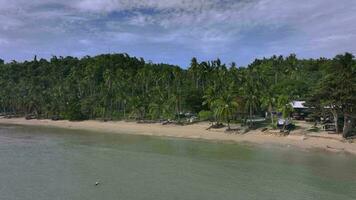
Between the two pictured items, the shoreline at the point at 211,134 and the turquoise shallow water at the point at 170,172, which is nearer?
the turquoise shallow water at the point at 170,172

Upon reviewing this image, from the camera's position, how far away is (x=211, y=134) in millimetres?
74438

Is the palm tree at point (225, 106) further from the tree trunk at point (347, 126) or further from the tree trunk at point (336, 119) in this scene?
the tree trunk at point (347, 126)

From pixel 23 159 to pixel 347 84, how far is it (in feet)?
134

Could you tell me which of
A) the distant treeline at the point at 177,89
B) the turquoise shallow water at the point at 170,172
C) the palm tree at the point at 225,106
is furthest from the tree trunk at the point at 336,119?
the palm tree at the point at 225,106

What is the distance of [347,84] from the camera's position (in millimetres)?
61281

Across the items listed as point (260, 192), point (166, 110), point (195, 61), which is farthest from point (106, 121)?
point (260, 192)

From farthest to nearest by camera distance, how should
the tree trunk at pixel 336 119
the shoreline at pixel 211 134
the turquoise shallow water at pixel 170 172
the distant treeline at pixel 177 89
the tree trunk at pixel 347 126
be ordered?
1. the distant treeline at pixel 177 89
2. the tree trunk at pixel 336 119
3. the tree trunk at pixel 347 126
4. the shoreline at pixel 211 134
5. the turquoise shallow water at pixel 170 172

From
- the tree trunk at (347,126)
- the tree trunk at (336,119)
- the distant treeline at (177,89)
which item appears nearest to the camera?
the tree trunk at (347,126)

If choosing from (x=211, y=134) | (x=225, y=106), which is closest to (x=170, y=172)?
(x=211, y=134)

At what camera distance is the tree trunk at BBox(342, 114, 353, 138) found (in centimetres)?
6069

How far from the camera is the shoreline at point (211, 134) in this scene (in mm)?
59750

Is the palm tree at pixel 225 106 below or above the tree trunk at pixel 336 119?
above

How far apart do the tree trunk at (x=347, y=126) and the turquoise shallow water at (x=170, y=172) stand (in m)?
7.70

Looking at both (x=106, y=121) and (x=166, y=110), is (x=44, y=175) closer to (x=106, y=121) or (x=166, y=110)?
(x=166, y=110)
